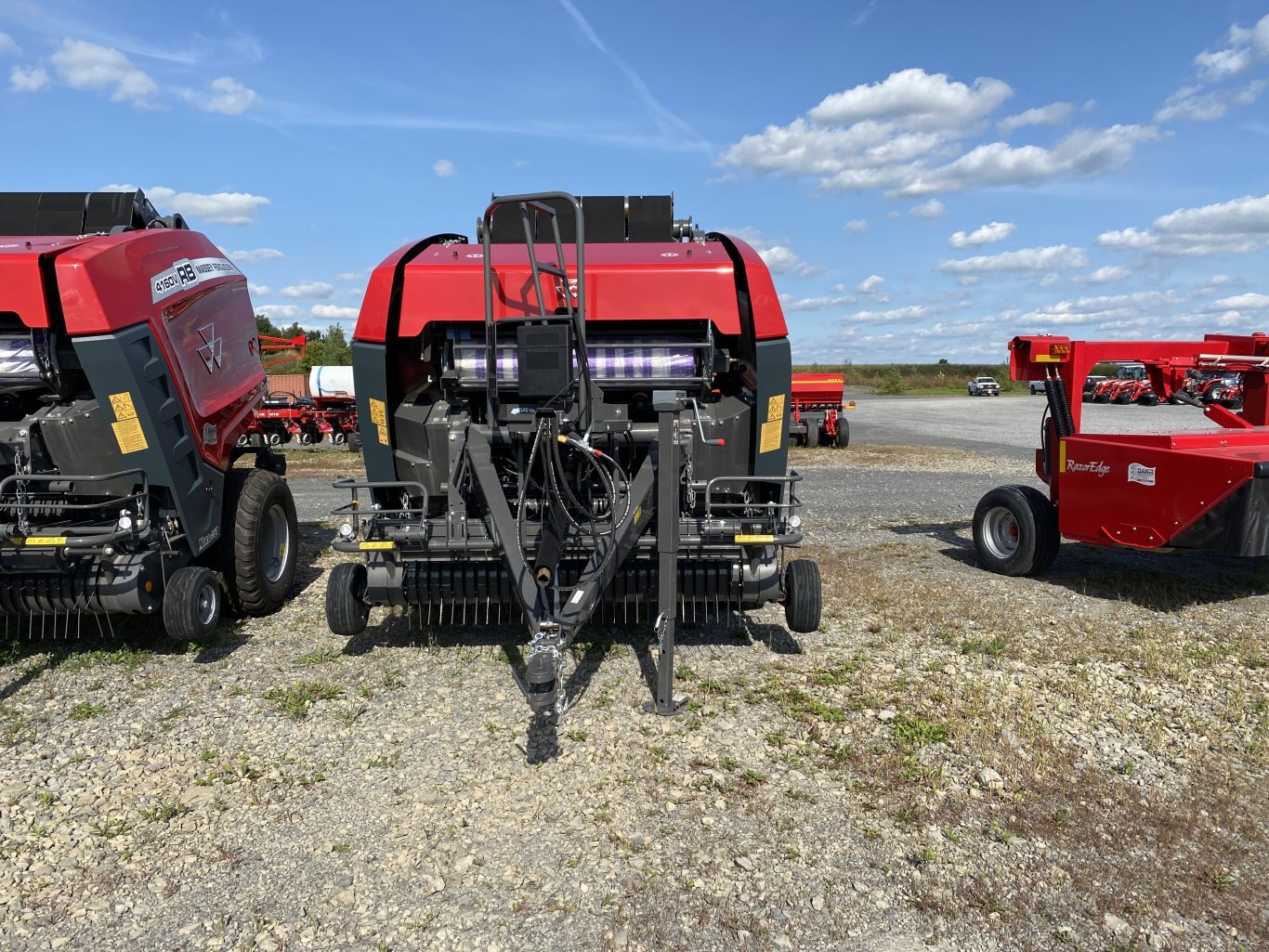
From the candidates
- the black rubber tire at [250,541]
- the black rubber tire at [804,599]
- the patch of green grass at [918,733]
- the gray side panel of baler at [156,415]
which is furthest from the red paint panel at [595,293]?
the patch of green grass at [918,733]

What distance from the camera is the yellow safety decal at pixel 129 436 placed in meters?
4.32

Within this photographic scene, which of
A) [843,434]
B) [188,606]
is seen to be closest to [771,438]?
[188,606]

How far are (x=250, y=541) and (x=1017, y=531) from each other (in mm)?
5651

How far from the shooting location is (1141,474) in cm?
546

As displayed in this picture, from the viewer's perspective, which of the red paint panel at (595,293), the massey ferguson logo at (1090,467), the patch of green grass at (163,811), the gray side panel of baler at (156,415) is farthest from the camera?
the massey ferguson logo at (1090,467)

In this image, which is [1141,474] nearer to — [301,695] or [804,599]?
[804,599]

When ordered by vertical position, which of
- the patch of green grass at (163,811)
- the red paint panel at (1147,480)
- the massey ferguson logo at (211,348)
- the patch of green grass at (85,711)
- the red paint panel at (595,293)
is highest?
the red paint panel at (595,293)

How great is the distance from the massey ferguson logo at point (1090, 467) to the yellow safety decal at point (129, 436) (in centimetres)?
605

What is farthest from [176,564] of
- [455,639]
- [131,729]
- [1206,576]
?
[1206,576]

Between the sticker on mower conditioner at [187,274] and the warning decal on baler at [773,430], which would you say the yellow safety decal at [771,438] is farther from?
the sticker on mower conditioner at [187,274]

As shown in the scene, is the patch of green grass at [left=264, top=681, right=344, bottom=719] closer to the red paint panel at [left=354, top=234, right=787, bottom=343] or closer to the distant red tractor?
the red paint panel at [left=354, top=234, right=787, bottom=343]

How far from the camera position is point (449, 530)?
412 cm

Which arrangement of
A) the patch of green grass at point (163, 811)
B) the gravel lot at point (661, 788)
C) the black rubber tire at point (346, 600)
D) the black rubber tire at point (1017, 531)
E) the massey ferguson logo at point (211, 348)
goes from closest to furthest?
the gravel lot at point (661, 788), the patch of green grass at point (163, 811), the black rubber tire at point (346, 600), the massey ferguson logo at point (211, 348), the black rubber tire at point (1017, 531)

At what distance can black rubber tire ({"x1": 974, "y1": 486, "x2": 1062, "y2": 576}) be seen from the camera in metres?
6.27
